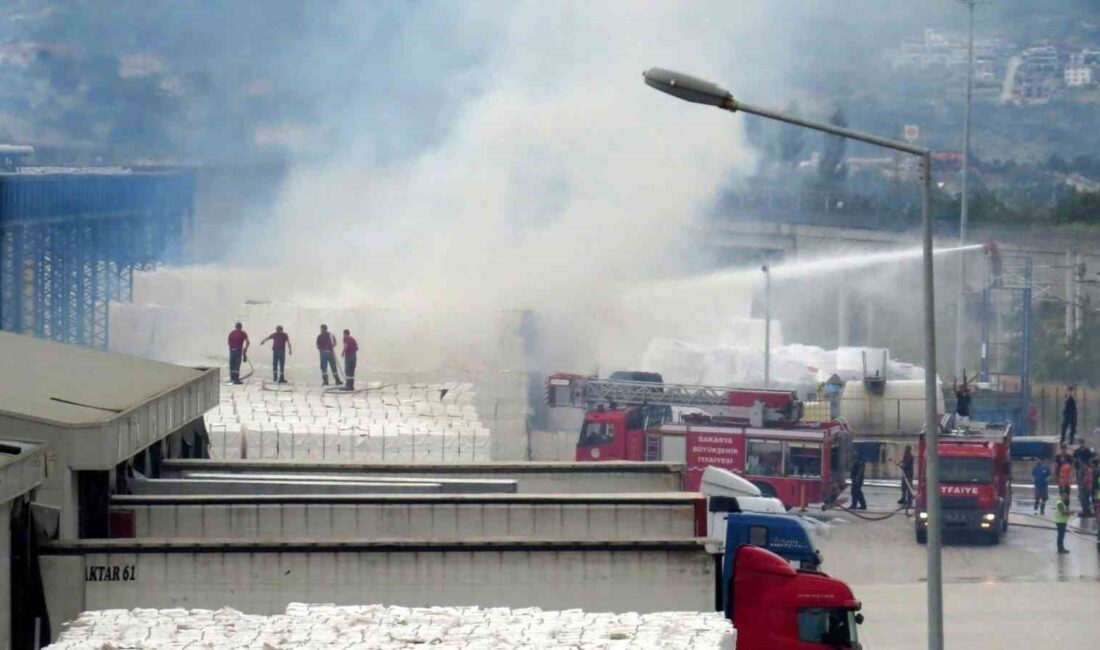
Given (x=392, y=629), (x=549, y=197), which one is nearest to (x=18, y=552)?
(x=392, y=629)

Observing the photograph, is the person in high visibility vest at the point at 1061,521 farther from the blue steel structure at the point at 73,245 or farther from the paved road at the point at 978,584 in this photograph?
the blue steel structure at the point at 73,245

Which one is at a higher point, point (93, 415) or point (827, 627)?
point (93, 415)

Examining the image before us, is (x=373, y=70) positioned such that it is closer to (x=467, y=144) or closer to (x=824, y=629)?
(x=467, y=144)

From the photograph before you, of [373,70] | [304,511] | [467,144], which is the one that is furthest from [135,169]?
[304,511]

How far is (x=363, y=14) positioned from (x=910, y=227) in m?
13.5

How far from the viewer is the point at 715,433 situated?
67.8ft

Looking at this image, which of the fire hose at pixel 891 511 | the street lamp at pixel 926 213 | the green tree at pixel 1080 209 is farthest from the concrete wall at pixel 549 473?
the green tree at pixel 1080 209

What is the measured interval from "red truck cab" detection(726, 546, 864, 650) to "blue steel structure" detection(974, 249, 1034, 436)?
15.6 m

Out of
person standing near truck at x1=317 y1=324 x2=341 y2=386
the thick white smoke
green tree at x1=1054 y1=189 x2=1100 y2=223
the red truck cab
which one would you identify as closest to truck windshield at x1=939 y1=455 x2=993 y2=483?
person standing near truck at x1=317 y1=324 x2=341 y2=386

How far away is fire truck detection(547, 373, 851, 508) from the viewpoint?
20.5 meters

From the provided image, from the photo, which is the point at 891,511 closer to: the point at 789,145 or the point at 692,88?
the point at 692,88

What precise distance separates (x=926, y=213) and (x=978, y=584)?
9065mm

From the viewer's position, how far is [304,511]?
1060cm

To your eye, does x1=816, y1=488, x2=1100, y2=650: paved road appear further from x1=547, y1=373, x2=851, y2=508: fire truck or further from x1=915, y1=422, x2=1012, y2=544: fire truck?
x1=547, y1=373, x2=851, y2=508: fire truck
